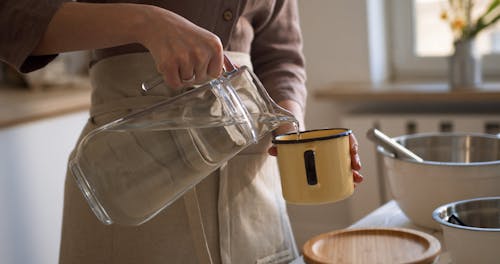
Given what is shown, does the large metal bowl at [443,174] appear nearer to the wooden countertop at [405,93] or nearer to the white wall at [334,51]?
the wooden countertop at [405,93]

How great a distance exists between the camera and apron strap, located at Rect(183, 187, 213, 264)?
1.17m

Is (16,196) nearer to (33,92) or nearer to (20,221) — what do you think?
(20,221)

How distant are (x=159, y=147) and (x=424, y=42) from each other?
202cm

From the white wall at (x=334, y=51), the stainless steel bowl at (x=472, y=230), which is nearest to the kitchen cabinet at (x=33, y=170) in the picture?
the white wall at (x=334, y=51)

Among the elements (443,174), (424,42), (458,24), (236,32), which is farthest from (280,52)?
(424,42)

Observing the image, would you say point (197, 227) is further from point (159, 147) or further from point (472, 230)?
point (472, 230)

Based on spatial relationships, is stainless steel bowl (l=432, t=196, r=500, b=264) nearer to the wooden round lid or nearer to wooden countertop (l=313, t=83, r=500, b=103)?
the wooden round lid

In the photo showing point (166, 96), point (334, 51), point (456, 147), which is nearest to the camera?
point (166, 96)

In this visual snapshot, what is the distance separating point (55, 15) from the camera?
0.98 metres

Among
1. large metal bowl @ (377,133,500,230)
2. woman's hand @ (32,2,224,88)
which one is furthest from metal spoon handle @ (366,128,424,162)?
woman's hand @ (32,2,224,88)

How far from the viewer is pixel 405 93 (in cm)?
249

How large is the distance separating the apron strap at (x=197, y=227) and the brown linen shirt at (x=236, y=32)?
24cm

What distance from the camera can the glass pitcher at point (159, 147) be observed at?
909 mm

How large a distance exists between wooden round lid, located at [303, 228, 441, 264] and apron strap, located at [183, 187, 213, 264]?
0.18 meters
